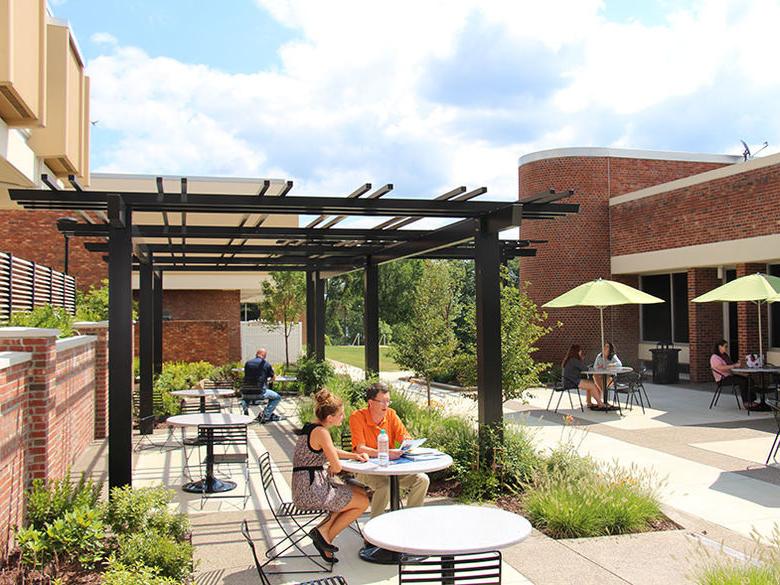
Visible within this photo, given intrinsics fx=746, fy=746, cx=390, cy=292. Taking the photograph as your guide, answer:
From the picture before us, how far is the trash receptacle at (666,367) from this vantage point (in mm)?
20766

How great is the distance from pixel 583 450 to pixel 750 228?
10.2 metres

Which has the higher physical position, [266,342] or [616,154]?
[616,154]

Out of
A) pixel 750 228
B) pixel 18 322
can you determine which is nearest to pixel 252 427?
pixel 18 322

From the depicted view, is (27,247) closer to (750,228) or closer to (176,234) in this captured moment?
(176,234)

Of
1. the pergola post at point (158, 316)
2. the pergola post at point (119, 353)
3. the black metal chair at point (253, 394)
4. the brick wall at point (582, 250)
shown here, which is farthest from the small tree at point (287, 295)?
the pergola post at point (119, 353)

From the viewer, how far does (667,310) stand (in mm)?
23797

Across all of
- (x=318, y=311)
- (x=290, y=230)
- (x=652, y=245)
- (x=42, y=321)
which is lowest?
(x=42, y=321)

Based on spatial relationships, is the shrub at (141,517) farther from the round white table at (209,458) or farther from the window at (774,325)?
the window at (774,325)

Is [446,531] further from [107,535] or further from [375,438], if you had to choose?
[107,535]

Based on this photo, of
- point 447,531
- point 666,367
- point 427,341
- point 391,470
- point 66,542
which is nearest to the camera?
point 447,531

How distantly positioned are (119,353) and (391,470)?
3.14 meters

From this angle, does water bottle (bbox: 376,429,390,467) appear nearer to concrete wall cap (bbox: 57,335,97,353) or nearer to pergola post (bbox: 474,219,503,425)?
pergola post (bbox: 474,219,503,425)

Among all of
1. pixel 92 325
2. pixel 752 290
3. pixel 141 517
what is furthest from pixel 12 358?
pixel 752 290

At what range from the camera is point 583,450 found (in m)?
11.3
